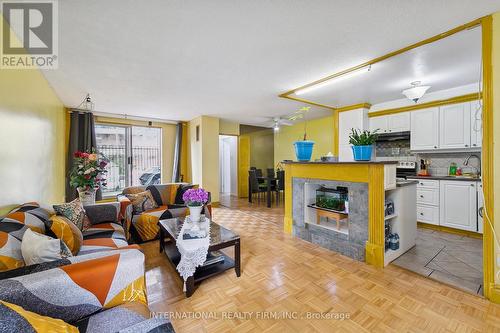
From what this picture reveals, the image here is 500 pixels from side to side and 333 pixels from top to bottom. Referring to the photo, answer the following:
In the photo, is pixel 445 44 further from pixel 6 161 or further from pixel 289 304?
pixel 6 161

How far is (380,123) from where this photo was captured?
4344 mm

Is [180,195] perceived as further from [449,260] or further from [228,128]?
[449,260]

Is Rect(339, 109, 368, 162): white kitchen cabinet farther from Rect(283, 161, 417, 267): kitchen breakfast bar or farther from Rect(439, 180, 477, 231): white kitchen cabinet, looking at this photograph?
Rect(283, 161, 417, 267): kitchen breakfast bar

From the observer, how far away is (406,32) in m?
1.96

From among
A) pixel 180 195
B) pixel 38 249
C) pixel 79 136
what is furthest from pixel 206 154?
pixel 38 249

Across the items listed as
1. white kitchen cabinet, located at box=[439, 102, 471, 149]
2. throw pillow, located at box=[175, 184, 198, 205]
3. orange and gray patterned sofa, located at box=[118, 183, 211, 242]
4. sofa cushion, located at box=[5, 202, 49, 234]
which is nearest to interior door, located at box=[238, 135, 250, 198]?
throw pillow, located at box=[175, 184, 198, 205]

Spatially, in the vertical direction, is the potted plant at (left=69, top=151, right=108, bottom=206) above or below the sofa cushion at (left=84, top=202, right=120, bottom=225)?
above

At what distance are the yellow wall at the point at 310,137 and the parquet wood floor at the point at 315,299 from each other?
376cm

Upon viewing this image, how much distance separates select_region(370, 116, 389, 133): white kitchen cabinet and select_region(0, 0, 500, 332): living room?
3.4 inches

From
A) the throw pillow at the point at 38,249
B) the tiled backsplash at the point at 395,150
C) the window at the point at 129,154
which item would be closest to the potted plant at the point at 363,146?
the tiled backsplash at the point at 395,150

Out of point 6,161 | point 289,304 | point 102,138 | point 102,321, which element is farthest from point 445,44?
point 102,138

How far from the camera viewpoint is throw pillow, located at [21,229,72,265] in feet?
3.98

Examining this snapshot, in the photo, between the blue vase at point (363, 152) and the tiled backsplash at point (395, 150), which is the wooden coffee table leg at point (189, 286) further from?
the tiled backsplash at point (395, 150)

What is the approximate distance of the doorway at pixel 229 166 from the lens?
7.22 meters
